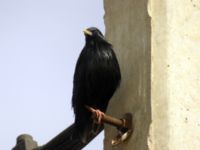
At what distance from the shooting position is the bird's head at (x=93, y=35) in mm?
6508

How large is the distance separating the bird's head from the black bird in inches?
9.0

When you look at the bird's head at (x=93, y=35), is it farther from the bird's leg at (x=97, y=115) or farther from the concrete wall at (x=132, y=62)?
the bird's leg at (x=97, y=115)

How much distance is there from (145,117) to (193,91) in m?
0.38

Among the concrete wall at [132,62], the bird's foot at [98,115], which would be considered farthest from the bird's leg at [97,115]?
the concrete wall at [132,62]

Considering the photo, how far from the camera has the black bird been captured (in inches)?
239

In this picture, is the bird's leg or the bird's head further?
the bird's head

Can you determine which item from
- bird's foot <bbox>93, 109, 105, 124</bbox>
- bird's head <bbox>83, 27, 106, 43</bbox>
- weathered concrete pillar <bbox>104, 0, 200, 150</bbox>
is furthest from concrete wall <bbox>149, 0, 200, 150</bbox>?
bird's head <bbox>83, 27, 106, 43</bbox>

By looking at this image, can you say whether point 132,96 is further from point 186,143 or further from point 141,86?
point 186,143

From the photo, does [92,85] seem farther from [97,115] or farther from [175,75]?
[175,75]

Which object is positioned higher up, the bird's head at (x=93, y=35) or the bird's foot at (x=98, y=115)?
the bird's head at (x=93, y=35)

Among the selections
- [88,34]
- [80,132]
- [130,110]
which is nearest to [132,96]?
[130,110]

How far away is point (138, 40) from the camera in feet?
19.6

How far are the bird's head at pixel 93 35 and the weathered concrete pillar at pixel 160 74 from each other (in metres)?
0.27

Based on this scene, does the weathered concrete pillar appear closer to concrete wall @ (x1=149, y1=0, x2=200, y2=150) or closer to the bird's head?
concrete wall @ (x1=149, y1=0, x2=200, y2=150)
